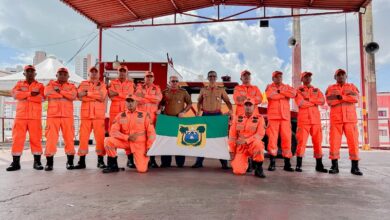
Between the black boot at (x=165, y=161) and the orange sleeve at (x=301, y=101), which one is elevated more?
the orange sleeve at (x=301, y=101)

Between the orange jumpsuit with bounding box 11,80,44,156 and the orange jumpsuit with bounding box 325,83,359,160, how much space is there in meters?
5.58

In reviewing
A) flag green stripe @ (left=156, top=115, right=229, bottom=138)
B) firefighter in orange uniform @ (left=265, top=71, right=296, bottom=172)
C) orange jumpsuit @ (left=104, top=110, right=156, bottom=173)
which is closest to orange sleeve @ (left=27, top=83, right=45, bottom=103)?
orange jumpsuit @ (left=104, top=110, right=156, bottom=173)

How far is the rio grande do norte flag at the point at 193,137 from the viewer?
234 inches

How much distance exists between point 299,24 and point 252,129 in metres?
13.6

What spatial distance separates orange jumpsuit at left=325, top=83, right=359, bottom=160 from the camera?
5.70 metres

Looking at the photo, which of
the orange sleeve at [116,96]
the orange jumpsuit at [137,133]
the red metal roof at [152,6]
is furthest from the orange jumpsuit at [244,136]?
the red metal roof at [152,6]

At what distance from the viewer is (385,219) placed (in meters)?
2.77

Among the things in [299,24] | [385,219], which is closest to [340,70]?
[385,219]

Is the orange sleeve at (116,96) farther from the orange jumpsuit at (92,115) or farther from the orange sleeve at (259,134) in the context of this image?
the orange sleeve at (259,134)

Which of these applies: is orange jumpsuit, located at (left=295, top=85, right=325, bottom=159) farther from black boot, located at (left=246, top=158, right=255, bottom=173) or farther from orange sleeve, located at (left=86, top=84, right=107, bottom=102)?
orange sleeve, located at (left=86, top=84, right=107, bottom=102)

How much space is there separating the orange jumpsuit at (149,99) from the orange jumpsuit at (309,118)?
2835 mm

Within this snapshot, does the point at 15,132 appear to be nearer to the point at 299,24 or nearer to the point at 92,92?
the point at 92,92

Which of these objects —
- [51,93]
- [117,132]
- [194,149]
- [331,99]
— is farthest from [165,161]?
[331,99]

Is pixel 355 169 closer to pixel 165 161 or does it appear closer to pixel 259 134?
pixel 259 134
